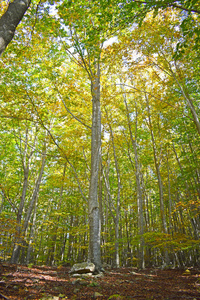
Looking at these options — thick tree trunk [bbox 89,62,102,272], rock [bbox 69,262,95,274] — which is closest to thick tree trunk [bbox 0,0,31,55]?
thick tree trunk [bbox 89,62,102,272]

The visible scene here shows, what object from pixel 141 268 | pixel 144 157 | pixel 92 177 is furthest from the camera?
pixel 144 157

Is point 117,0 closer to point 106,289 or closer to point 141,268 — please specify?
point 106,289

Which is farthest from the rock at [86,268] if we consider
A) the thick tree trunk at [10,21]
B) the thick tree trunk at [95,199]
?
the thick tree trunk at [10,21]

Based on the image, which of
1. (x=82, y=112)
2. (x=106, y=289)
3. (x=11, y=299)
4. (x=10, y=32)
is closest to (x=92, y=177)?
(x=106, y=289)

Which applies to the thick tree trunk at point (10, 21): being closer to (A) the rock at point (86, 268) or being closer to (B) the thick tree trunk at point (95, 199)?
(B) the thick tree trunk at point (95, 199)

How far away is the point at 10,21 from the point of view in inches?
106

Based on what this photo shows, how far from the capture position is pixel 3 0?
249 inches

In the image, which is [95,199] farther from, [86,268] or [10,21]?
[10,21]

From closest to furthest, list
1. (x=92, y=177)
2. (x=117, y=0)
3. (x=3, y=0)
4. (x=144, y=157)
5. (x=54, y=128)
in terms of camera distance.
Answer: (x=117, y=0)
(x=92, y=177)
(x=3, y=0)
(x=54, y=128)
(x=144, y=157)

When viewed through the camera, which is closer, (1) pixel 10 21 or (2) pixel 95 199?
(1) pixel 10 21

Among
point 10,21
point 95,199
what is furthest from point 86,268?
point 10,21

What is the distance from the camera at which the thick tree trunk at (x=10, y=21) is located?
8.36 feet

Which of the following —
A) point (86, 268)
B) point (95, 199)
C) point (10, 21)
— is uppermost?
point (10, 21)

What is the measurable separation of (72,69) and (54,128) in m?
4.07
